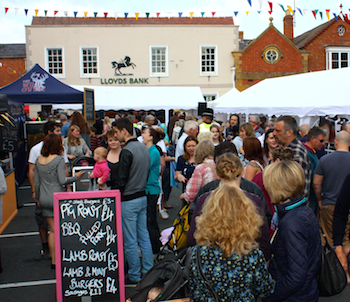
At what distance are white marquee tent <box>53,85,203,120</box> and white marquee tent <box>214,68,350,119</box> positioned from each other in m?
4.49

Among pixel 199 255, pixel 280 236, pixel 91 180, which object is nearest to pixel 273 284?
pixel 280 236

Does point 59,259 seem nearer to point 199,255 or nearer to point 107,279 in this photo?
point 107,279

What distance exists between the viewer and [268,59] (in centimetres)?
2439

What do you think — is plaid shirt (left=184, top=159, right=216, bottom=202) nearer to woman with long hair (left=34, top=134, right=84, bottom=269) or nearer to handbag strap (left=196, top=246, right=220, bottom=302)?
woman with long hair (left=34, top=134, right=84, bottom=269)

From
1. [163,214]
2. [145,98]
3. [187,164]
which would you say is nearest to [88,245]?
[187,164]

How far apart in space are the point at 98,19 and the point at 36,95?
17274mm

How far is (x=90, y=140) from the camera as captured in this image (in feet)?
26.2

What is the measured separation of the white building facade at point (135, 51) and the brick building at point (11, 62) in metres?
3.45

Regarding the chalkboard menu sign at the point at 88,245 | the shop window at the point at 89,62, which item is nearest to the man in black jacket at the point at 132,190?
the chalkboard menu sign at the point at 88,245

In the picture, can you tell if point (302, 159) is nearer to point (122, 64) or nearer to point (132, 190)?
point (132, 190)

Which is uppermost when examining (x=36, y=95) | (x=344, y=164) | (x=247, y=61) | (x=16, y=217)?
(x=247, y=61)

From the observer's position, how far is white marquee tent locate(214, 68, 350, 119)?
800 centimetres

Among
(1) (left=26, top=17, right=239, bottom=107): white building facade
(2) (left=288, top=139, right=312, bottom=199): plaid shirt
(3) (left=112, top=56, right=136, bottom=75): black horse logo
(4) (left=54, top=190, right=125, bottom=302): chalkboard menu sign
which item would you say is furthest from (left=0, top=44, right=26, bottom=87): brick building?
(2) (left=288, top=139, right=312, bottom=199): plaid shirt

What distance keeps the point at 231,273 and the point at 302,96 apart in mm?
8135
